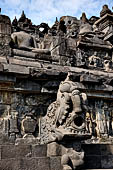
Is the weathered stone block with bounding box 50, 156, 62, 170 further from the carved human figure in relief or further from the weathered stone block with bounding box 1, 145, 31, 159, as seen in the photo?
the carved human figure in relief

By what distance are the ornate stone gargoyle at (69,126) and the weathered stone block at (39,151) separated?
19cm

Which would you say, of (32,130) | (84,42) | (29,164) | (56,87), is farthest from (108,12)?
(29,164)

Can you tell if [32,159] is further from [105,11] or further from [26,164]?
[105,11]

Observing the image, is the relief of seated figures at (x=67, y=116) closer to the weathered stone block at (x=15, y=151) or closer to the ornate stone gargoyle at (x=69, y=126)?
the ornate stone gargoyle at (x=69, y=126)

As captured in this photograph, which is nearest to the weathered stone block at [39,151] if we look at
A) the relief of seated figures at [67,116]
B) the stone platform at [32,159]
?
the stone platform at [32,159]

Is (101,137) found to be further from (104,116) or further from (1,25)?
(1,25)

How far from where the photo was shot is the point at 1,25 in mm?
10453

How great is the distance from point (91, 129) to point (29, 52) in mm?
4231

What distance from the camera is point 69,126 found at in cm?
718

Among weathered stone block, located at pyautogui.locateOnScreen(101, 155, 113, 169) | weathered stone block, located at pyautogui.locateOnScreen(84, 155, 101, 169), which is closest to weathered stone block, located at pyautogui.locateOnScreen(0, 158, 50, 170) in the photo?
weathered stone block, located at pyautogui.locateOnScreen(84, 155, 101, 169)

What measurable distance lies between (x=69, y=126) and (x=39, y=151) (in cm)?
125

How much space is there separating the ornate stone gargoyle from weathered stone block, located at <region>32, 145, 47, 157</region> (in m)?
0.19

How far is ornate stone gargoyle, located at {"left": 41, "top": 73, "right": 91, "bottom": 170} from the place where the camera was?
22.9 ft

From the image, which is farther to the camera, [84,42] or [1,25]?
[84,42]
